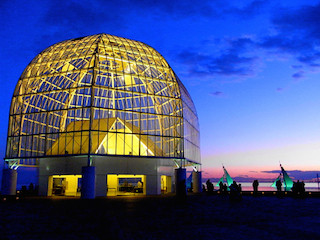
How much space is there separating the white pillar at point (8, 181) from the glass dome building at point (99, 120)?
1.57m

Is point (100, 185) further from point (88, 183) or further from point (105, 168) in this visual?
point (88, 183)

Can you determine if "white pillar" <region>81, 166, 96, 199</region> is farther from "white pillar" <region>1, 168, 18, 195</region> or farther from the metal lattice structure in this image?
"white pillar" <region>1, 168, 18, 195</region>

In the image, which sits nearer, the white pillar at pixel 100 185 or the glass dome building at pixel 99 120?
the glass dome building at pixel 99 120

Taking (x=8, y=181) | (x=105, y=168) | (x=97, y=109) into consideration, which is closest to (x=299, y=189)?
(x=105, y=168)

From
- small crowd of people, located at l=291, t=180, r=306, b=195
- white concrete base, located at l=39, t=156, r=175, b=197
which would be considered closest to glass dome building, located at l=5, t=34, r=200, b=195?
white concrete base, located at l=39, t=156, r=175, b=197

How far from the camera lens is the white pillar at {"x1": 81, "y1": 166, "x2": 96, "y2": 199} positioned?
39469 mm

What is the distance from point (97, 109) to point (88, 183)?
→ 11586 millimetres

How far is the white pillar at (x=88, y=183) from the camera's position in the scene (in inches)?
1554

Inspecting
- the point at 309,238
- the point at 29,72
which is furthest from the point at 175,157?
the point at 309,238

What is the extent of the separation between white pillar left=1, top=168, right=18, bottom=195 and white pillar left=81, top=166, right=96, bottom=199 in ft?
44.6

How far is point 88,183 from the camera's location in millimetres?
39812

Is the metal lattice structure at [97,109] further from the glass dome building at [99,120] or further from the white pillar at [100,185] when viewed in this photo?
the white pillar at [100,185]

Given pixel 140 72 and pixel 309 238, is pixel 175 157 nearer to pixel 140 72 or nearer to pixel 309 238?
pixel 140 72

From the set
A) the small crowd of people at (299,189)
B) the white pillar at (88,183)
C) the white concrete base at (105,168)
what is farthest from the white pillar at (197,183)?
the white pillar at (88,183)
